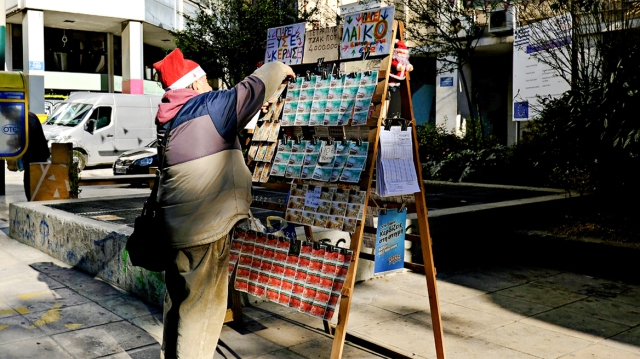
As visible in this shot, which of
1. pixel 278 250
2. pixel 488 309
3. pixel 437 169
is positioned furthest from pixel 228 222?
pixel 437 169

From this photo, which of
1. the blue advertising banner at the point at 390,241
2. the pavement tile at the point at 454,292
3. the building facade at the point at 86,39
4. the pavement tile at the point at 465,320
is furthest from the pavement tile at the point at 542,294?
the building facade at the point at 86,39

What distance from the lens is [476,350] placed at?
3740 millimetres

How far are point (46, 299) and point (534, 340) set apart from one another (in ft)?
12.5

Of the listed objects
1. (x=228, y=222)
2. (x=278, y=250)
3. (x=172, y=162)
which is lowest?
(x=278, y=250)

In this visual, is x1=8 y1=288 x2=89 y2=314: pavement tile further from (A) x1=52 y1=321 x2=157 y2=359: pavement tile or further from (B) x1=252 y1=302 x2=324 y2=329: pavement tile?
(B) x1=252 y1=302 x2=324 y2=329: pavement tile

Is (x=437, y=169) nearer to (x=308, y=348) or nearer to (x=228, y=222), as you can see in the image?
(x=308, y=348)

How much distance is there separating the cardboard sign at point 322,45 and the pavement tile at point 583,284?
3288 mm

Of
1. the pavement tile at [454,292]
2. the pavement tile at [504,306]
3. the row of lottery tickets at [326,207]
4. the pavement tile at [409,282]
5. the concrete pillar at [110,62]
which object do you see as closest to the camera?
the row of lottery tickets at [326,207]

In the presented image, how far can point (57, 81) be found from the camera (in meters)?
27.9

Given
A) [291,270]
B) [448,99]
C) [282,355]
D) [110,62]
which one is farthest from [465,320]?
[110,62]

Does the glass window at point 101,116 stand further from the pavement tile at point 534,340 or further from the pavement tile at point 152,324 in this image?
the pavement tile at point 534,340

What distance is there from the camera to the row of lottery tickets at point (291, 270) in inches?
125

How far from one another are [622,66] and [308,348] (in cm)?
541

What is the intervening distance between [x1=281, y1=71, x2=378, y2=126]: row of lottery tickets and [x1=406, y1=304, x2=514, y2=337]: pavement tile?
6.02 feet
